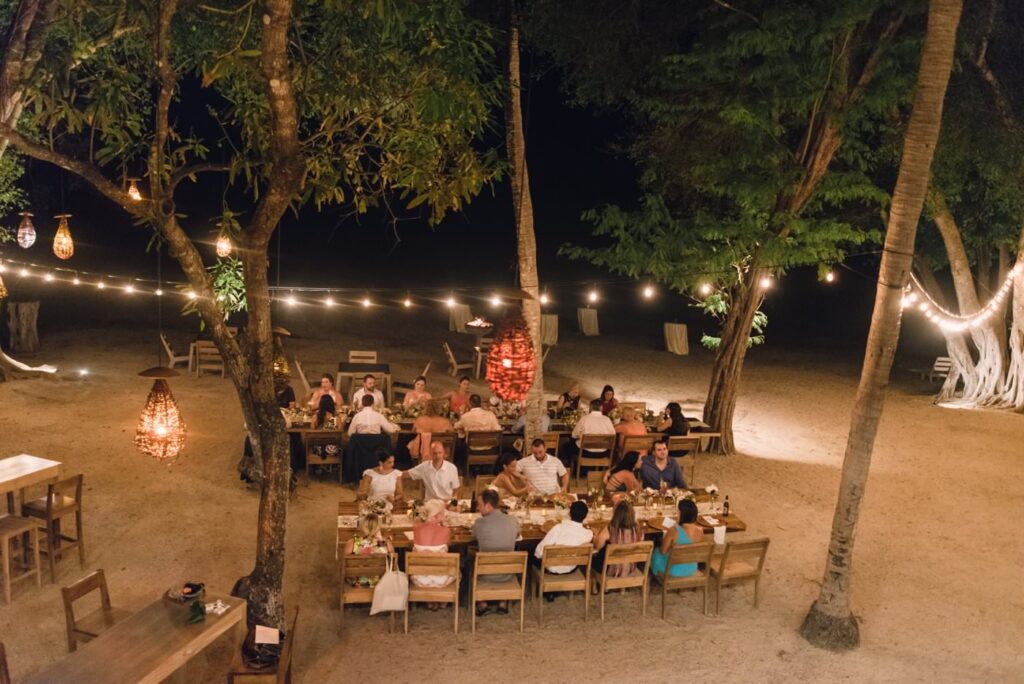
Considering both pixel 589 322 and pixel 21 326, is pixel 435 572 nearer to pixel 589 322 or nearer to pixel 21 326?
pixel 21 326

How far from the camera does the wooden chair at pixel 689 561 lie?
7.89 m

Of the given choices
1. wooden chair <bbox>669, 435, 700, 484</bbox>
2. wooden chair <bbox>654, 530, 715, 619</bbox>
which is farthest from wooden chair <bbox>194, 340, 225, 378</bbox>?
wooden chair <bbox>654, 530, 715, 619</bbox>

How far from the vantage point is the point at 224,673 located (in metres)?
6.73

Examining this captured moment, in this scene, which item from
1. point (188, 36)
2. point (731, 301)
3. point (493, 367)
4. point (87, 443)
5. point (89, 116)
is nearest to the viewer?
point (89, 116)

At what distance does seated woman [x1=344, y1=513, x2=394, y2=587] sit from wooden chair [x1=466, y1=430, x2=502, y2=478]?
3.16m

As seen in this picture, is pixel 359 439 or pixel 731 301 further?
pixel 731 301

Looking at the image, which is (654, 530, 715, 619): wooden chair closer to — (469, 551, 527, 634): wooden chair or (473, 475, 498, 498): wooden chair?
(469, 551, 527, 634): wooden chair

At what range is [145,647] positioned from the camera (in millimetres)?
5828

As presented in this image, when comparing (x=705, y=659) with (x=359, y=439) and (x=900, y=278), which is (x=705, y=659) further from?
(x=359, y=439)

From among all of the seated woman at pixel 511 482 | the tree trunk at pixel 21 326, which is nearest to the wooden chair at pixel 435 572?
the seated woman at pixel 511 482

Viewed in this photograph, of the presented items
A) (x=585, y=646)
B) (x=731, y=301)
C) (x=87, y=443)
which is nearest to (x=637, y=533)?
(x=585, y=646)

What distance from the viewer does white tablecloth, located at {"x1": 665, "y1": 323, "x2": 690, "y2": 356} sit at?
69.8 feet

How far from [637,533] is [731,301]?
19.4 ft

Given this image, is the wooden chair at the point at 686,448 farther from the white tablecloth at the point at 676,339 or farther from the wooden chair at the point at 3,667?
the white tablecloth at the point at 676,339
